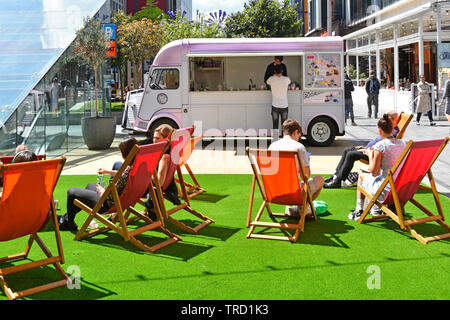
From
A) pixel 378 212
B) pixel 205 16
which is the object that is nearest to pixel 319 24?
pixel 205 16

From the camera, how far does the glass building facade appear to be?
1296 centimetres

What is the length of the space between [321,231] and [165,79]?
30.8 feet

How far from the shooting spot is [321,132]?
14.9 metres

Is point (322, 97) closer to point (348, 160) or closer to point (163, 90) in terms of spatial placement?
point (163, 90)

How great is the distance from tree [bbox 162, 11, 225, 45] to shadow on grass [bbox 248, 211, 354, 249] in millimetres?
26558

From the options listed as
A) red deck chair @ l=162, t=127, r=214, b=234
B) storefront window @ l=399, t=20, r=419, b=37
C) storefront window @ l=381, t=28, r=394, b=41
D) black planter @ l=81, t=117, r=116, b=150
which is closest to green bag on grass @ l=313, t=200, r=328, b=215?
red deck chair @ l=162, t=127, r=214, b=234

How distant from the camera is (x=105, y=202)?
6090mm

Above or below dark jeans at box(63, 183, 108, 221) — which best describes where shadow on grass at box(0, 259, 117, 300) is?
below

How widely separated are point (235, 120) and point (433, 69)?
10987 mm

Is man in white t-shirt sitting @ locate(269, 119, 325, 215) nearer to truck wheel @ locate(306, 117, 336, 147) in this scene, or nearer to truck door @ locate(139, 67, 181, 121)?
truck wheel @ locate(306, 117, 336, 147)

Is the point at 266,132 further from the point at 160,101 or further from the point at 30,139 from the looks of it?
the point at 30,139

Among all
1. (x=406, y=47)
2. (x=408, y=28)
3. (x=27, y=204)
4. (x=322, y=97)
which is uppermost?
(x=408, y=28)

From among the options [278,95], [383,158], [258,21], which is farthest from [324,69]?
[258,21]
